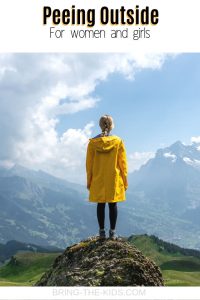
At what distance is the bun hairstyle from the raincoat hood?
212 mm

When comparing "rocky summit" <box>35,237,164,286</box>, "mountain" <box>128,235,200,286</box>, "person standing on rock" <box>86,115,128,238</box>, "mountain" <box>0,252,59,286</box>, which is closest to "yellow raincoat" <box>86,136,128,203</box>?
"person standing on rock" <box>86,115,128,238</box>

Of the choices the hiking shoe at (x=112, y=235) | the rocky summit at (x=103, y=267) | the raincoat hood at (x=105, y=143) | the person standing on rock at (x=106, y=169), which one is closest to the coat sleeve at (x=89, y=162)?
the person standing on rock at (x=106, y=169)

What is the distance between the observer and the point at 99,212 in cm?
1603

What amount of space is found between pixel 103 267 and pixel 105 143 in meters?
4.22

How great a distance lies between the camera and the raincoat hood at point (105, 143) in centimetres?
1583

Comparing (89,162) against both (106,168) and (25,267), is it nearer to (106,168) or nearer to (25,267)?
(106,168)

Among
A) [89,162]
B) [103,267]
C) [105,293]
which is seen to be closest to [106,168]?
[89,162]

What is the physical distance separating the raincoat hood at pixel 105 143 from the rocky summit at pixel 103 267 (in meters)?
3.21

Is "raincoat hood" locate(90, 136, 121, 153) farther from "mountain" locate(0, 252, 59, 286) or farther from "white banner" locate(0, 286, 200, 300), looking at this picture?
"mountain" locate(0, 252, 59, 286)

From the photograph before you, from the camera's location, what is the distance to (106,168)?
1603cm

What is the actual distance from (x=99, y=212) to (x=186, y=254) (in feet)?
602

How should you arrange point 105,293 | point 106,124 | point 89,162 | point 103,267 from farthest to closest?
point 89,162, point 106,124, point 103,267, point 105,293

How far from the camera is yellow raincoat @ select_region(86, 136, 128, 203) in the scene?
15.9 meters

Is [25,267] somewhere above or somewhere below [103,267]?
below
